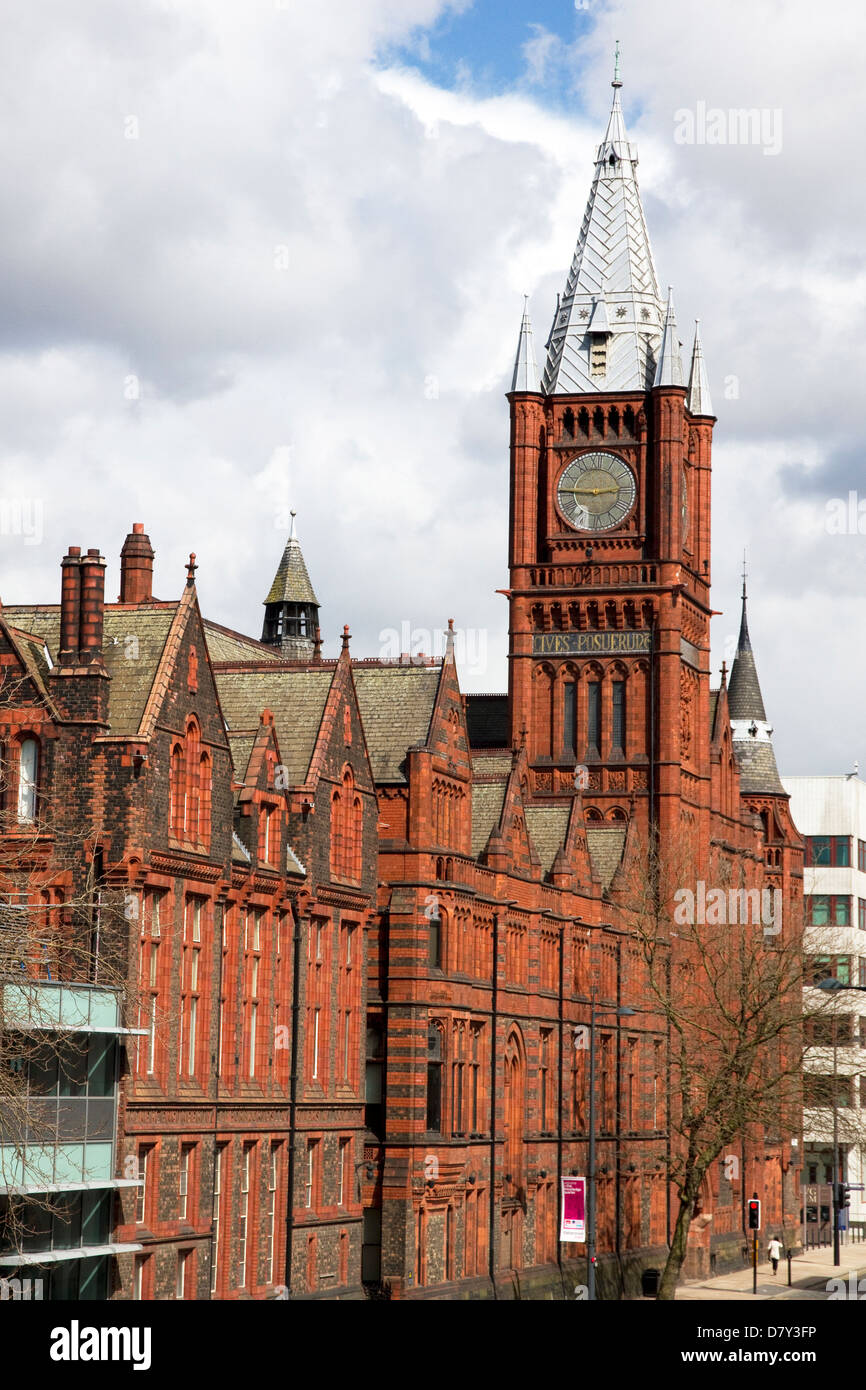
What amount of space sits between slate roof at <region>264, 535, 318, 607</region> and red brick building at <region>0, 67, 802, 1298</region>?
380 cm

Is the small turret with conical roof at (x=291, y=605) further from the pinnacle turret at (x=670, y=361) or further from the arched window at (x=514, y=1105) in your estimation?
the arched window at (x=514, y=1105)

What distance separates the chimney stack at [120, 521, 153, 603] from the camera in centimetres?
6506

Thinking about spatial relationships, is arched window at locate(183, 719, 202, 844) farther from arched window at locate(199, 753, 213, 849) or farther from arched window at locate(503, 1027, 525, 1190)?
arched window at locate(503, 1027, 525, 1190)

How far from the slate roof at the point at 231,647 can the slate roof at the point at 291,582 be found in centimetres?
4437

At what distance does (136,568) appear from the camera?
6544 centimetres

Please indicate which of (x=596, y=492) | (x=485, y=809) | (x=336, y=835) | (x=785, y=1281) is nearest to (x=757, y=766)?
(x=596, y=492)

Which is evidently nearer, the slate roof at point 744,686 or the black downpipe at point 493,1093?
the black downpipe at point 493,1093

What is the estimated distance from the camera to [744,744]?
414 feet

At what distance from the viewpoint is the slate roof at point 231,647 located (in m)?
67.7

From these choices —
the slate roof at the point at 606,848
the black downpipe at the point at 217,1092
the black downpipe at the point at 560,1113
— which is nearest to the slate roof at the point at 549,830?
the black downpipe at the point at 560,1113

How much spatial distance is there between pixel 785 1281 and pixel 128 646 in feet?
169
